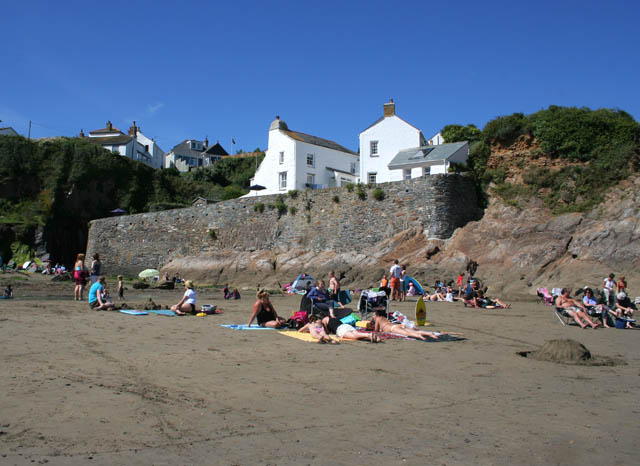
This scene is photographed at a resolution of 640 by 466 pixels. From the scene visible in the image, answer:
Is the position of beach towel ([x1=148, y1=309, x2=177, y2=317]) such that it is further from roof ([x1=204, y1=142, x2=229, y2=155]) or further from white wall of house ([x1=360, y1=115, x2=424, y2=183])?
roof ([x1=204, y1=142, x2=229, y2=155])

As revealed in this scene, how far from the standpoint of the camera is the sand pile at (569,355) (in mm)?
6606

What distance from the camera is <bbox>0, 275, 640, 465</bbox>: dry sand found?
342 cm

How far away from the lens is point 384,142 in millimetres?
33062

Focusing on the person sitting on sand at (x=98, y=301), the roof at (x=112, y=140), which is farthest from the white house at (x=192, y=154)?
the person sitting on sand at (x=98, y=301)

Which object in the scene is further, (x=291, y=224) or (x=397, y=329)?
(x=291, y=224)

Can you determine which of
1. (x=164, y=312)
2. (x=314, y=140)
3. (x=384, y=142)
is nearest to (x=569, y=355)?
(x=164, y=312)

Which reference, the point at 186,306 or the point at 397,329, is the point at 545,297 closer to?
the point at 397,329

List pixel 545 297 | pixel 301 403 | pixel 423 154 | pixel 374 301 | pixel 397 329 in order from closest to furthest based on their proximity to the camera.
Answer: pixel 301 403
pixel 397 329
pixel 374 301
pixel 545 297
pixel 423 154

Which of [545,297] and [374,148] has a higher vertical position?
[374,148]

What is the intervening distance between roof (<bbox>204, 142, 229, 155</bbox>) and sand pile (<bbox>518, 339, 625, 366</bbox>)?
7082 centimetres

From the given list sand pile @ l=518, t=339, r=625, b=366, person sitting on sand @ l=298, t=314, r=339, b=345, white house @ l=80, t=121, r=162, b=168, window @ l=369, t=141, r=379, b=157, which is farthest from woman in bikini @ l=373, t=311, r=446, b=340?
white house @ l=80, t=121, r=162, b=168

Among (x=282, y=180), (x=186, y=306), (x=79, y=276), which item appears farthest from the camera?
(x=282, y=180)

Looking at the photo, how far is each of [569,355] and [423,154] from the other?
23715mm

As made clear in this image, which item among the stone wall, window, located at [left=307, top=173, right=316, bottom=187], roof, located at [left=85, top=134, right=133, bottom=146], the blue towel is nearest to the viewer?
the blue towel
